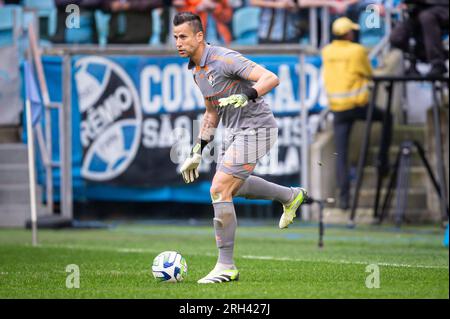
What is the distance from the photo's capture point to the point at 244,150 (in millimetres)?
9656

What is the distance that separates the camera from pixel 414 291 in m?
8.45

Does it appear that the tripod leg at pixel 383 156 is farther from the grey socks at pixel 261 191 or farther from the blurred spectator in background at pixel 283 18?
the grey socks at pixel 261 191

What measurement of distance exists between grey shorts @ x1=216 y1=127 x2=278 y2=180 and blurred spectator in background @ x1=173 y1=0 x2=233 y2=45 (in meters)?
10.8

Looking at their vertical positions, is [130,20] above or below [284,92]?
above

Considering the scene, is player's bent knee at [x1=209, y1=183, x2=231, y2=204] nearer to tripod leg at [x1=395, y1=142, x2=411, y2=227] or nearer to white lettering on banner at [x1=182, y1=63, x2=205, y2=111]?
tripod leg at [x1=395, y1=142, x2=411, y2=227]

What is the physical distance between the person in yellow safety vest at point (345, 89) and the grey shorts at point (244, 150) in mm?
8933

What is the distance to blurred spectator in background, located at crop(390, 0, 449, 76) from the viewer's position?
17.0 m

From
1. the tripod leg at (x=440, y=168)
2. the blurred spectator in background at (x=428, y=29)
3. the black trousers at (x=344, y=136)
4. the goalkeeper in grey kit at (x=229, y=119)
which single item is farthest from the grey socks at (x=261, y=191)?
the black trousers at (x=344, y=136)

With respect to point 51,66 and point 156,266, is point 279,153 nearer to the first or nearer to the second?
point 51,66

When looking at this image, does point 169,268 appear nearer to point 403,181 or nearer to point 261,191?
point 261,191

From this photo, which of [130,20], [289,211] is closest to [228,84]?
[289,211]

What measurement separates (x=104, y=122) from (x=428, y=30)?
21.8 feet

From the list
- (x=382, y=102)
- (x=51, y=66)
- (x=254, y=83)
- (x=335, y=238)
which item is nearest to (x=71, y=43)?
(x=51, y=66)

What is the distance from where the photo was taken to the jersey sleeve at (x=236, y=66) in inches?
376
